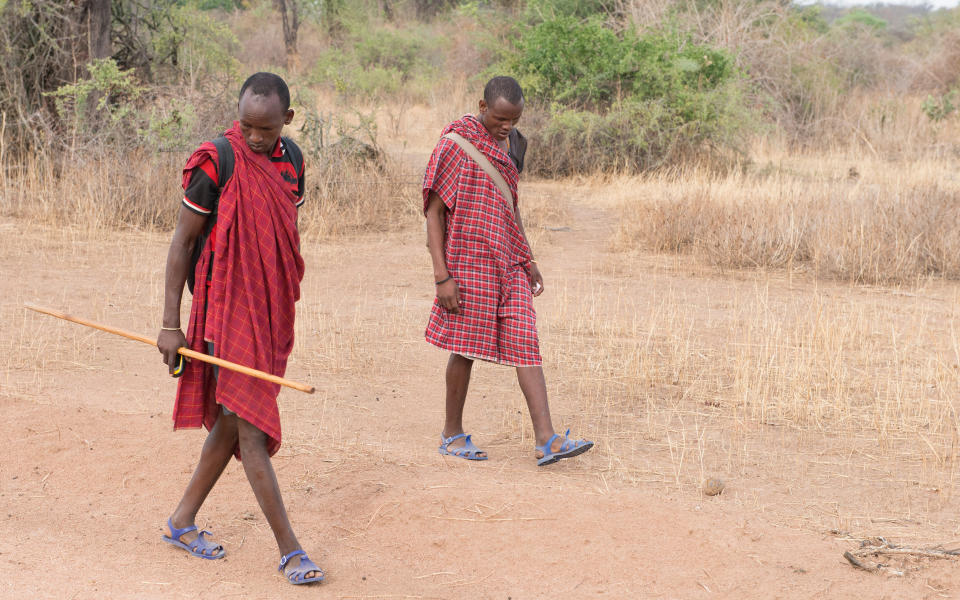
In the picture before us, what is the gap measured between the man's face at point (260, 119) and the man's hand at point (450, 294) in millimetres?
1261

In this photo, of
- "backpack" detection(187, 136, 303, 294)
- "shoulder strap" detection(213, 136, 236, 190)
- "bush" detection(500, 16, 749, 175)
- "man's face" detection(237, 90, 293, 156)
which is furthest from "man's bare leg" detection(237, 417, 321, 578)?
"bush" detection(500, 16, 749, 175)

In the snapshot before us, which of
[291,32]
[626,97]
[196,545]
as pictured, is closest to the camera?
[196,545]

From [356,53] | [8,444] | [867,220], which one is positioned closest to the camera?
[8,444]

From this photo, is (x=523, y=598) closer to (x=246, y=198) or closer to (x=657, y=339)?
(x=246, y=198)

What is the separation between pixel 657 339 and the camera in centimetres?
643

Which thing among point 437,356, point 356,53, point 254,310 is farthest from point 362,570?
point 356,53

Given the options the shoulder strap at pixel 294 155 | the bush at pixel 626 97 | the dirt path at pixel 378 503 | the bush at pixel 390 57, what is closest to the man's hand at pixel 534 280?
the dirt path at pixel 378 503

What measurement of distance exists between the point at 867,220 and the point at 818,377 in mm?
3713

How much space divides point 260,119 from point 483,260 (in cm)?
142

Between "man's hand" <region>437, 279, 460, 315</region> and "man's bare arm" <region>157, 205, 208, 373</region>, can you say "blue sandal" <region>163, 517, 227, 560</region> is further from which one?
"man's hand" <region>437, 279, 460, 315</region>

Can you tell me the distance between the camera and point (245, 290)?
9.78 ft

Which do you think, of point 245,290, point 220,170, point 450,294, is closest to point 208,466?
point 245,290

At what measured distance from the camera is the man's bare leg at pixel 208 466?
311 cm

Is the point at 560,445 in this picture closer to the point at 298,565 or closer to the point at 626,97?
the point at 298,565
